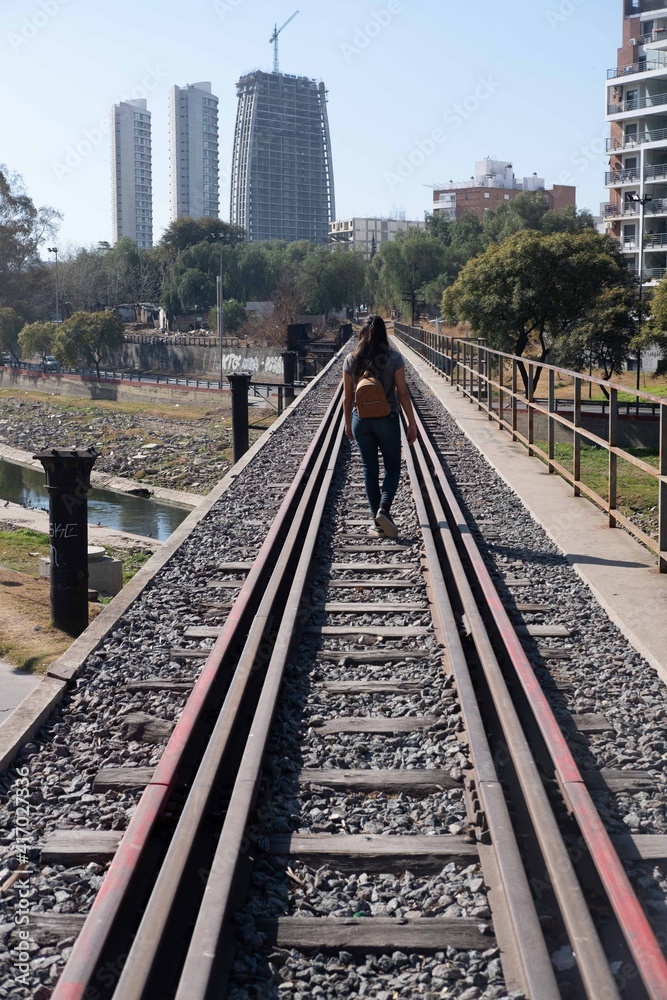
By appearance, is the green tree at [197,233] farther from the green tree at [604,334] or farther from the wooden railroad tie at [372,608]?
the wooden railroad tie at [372,608]

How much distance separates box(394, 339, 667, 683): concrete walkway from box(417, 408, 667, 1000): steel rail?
784mm

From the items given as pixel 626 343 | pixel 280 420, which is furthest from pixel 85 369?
pixel 280 420

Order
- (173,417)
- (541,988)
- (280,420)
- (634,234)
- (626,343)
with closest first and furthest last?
(541,988), (280,420), (626,343), (173,417), (634,234)

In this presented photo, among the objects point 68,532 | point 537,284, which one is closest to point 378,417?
point 68,532

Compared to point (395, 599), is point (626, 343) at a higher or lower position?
higher

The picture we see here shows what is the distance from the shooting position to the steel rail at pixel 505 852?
2.90 meters

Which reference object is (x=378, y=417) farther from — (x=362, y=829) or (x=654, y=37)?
(x=654, y=37)

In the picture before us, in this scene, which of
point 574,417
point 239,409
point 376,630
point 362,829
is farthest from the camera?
point 239,409

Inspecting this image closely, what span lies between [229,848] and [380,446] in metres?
5.75

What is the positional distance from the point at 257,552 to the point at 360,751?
159 inches

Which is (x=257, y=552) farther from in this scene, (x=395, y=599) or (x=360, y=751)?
(x=360, y=751)

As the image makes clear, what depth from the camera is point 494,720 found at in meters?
4.83

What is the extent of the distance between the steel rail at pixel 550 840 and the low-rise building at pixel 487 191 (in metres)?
138

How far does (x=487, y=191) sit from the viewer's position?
474ft
